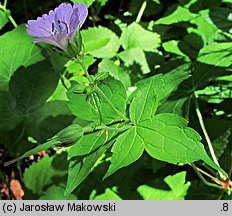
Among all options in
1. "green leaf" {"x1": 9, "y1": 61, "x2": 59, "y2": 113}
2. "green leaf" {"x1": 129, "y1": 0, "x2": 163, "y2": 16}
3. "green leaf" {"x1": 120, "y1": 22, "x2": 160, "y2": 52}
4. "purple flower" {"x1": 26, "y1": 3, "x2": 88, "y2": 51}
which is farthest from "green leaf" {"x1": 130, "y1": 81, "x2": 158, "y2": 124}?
"green leaf" {"x1": 129, "y1": 0, "x2": 163, "y2": 16}

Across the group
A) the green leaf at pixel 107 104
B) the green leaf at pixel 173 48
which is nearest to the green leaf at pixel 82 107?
the green leaf at pixel 107 104

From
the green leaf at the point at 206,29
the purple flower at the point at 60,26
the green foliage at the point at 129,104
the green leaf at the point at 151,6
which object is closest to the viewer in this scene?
the purple flower at the point at 60,26

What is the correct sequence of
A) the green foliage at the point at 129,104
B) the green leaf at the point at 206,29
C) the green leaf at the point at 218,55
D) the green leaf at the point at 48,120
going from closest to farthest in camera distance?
1. the green foliage at the point at 129,104
2. the green leaf at the point at 218,55
3. the green leaf at the point at 48,120
4. the green leaf at the point at 206,29

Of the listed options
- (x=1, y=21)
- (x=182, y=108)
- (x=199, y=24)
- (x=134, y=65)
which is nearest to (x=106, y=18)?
(x=134, y=65)

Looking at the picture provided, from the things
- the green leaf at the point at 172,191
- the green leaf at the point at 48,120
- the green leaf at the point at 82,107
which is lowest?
the green leaf at the point at 172,191

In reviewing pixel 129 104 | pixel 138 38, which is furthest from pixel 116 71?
pixel 129 104

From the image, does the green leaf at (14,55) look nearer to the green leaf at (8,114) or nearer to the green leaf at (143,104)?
the green leaf at (8,114)

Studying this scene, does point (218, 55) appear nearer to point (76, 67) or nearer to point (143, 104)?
point (143, 104)

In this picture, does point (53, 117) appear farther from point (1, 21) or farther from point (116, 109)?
point (116, 109)

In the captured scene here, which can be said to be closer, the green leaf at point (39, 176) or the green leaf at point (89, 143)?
the green leaf at point (89, 143)
